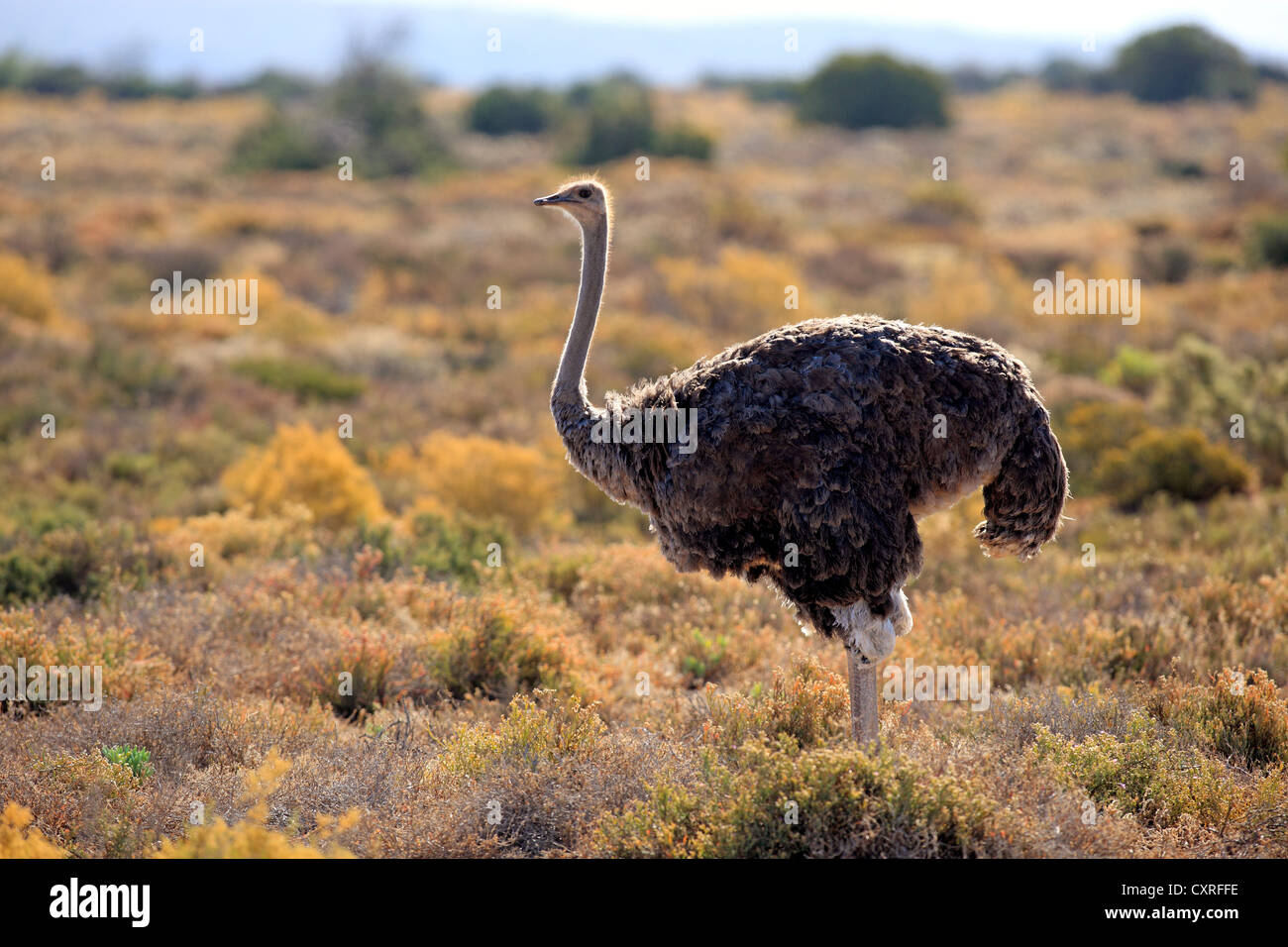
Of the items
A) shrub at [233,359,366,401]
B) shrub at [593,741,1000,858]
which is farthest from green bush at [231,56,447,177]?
shrub at [593,741,1000,858]

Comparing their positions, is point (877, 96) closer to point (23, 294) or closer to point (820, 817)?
point (23, 294)

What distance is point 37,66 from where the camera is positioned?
56438mm

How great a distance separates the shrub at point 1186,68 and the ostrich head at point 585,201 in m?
51.7

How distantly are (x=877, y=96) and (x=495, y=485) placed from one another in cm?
4267

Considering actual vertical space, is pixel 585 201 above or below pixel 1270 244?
below

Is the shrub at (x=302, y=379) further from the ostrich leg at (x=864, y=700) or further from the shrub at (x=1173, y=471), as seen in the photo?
the ostrich leg at (x=864, y=700)

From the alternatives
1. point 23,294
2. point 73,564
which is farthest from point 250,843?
point 23,294

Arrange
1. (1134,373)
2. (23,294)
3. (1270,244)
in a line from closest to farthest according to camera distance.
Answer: (1134,373), (23,294), (1270,244)

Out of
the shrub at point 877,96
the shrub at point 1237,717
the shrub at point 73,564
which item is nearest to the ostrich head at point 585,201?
the shrub at point 1237,717

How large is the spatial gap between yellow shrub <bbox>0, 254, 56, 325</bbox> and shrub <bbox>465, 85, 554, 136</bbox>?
109 feet

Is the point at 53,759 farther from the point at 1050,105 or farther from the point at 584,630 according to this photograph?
the point at 1050,105

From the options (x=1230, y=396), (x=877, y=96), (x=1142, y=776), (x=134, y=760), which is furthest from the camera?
(x=877, y=96)

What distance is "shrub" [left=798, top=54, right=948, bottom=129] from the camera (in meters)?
48.0

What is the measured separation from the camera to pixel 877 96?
48.2m
